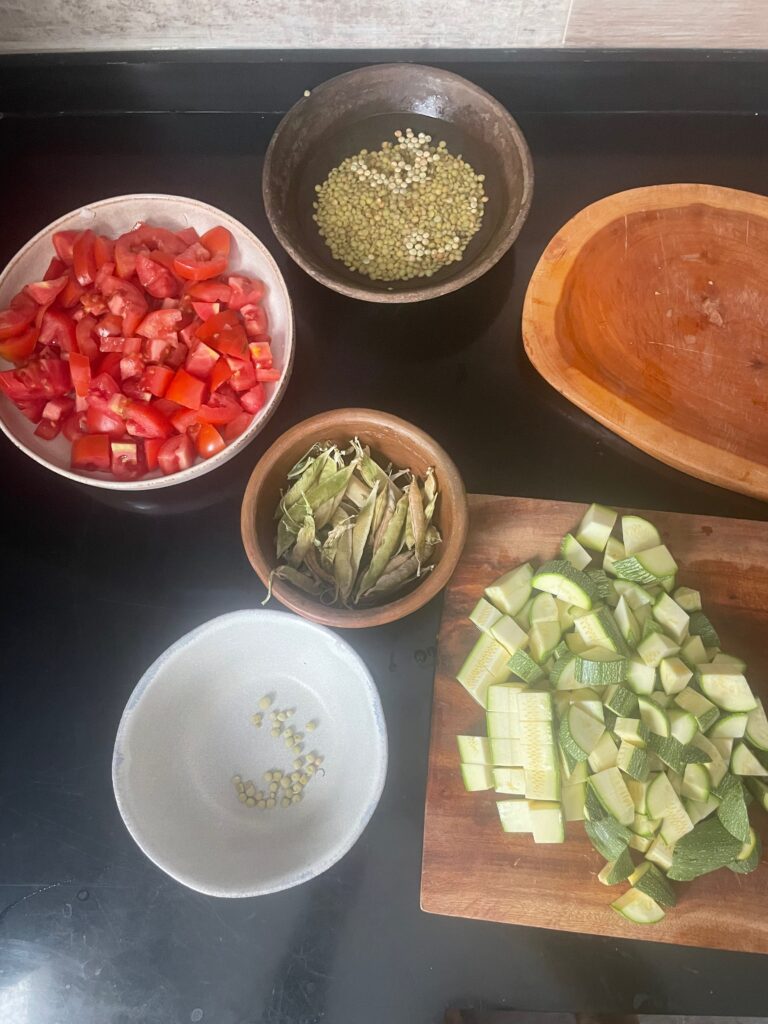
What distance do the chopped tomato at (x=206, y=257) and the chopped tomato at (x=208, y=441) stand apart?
343 millimetres

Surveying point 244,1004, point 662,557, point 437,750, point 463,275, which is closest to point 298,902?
point 244,1004

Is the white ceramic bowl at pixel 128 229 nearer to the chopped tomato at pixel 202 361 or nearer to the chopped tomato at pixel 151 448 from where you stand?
the chopped tomato at pixel 151 448

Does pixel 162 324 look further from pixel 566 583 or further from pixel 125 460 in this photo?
pixel 566 583

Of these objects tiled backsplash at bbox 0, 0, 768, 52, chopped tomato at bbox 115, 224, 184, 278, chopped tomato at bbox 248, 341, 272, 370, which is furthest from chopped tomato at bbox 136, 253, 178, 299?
tiled backsplash at bbox 0, 0, 768, 52

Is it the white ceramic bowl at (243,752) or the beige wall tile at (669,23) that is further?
the beige wall tile at (669,23)

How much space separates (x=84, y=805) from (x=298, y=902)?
0.50m

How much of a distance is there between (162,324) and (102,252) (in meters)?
0.23

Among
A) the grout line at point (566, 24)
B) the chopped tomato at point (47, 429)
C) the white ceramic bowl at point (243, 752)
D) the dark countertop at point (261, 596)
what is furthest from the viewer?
the grout line at point (566, 24)

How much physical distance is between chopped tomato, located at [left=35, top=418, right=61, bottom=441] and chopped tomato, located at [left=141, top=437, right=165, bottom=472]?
0.20 meters

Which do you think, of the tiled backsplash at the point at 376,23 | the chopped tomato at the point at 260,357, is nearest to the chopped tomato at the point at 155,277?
the chopped tomato at the point at 260,357

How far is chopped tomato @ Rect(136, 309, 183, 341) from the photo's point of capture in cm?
157

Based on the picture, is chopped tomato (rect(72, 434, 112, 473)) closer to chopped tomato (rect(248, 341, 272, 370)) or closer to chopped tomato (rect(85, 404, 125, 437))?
chopped tomato (rect(85, 404, 125, 437))

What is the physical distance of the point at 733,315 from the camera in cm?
172

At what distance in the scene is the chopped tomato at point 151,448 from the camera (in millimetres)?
1552
